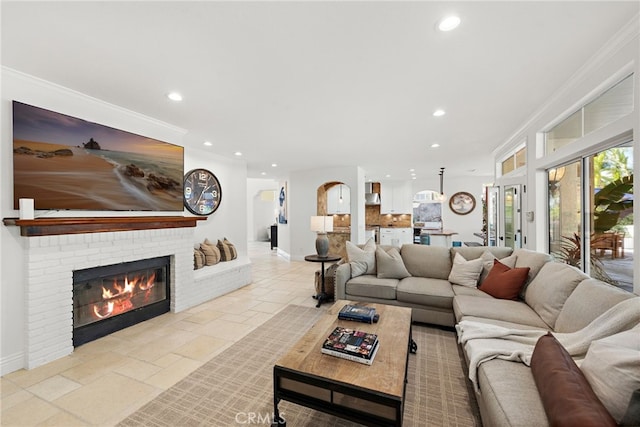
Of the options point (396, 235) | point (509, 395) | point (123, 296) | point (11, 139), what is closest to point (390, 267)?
point (509, 395)

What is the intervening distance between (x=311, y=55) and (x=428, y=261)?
3004 millimetres

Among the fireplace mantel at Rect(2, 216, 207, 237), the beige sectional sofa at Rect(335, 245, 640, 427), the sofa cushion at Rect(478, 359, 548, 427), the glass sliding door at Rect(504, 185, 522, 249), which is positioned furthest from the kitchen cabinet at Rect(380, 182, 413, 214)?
the sofa cushion at Rect(478, 359, 548, 427)

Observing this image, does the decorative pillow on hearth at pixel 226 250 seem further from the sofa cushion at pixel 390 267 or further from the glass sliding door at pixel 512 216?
the glass sliding door at pixel 512 216

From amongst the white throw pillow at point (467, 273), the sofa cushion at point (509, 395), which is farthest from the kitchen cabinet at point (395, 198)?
the sofa cushion at point (509, 395)

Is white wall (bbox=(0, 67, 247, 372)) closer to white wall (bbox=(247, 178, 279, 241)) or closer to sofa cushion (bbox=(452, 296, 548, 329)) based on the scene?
sofa cushion (bbox=(452, 296, 548, 329))

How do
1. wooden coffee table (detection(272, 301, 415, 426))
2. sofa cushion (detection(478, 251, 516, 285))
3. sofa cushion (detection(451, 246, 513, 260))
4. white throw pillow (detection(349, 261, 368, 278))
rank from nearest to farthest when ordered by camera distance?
wooden coffee table (detection(272, 301, 415, 426)) < sofa cushion (detection(478, 251, 516, 285)) < sofa cushion (detection(451, 246, 513, 260)) < white throw pillow (detection(349, 261, 368, 278))

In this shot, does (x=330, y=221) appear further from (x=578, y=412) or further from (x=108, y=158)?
(x=578, y=412)

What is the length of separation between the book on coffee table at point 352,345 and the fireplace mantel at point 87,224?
8.76 feet

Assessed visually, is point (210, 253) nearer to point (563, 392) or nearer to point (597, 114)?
point (563, 392)

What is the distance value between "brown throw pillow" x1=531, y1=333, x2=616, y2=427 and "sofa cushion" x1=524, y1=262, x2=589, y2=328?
970 millimetres

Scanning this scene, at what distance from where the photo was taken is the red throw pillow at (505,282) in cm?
271

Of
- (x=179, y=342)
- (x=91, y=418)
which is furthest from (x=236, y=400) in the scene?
(x=179, y=342)

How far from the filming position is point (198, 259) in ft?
14.5

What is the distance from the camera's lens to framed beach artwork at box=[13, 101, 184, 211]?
2.34 metres
